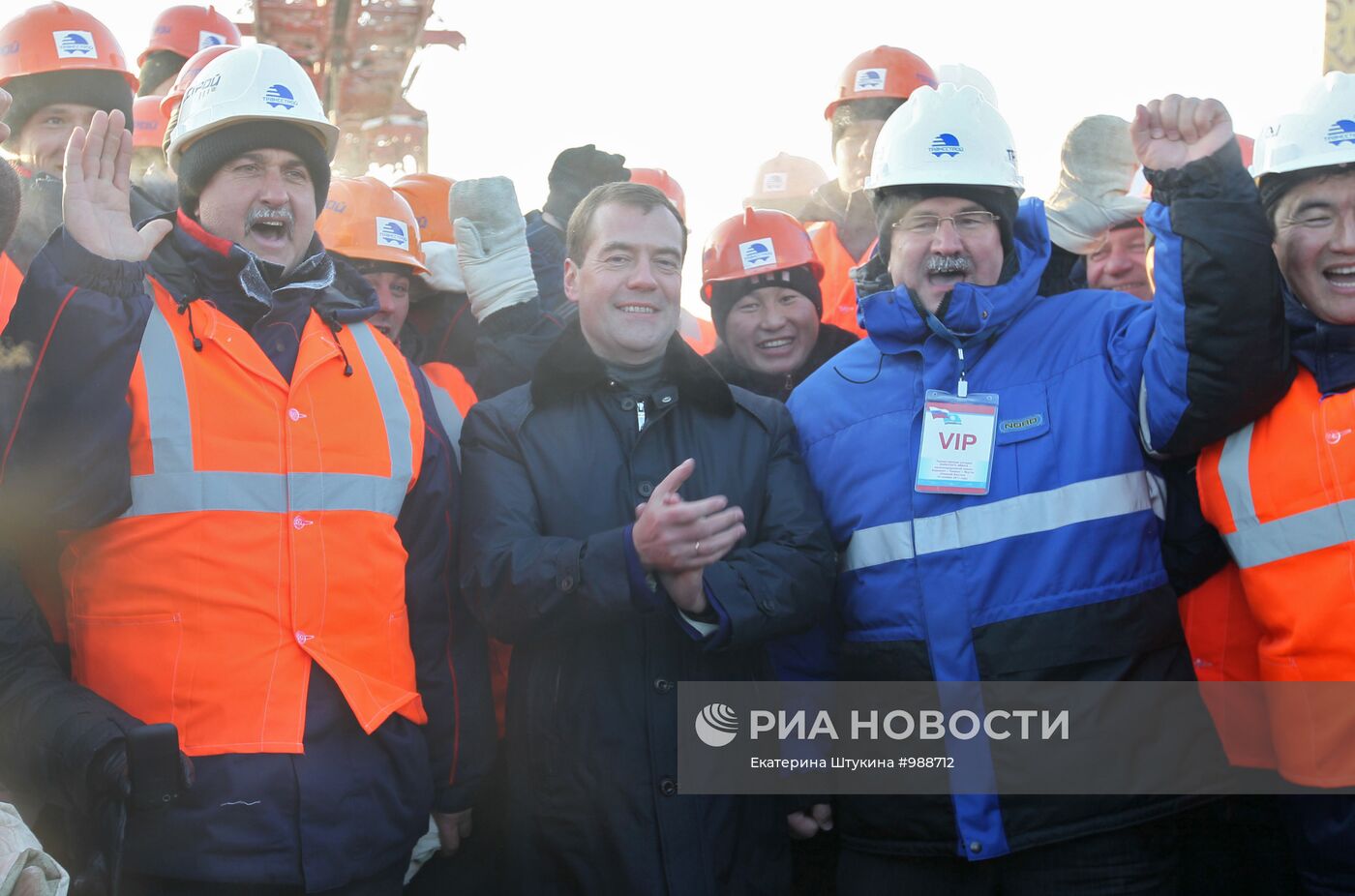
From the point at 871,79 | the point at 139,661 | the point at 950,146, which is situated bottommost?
the point at 139,661

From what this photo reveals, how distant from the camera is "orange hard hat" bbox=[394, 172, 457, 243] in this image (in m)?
5.95

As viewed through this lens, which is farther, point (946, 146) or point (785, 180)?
point (785, 180)

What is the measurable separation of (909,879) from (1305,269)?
1801mm

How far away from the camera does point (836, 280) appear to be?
230 inches

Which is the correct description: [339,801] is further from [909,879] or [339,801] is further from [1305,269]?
[1305,269]

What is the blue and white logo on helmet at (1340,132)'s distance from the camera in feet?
9.67

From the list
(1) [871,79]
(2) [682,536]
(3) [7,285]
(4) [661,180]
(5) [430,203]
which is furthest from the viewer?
(4) [661,180]

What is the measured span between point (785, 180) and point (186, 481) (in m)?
6.99

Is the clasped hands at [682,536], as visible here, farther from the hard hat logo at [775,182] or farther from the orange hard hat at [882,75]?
the hard hat logo at [775,182]

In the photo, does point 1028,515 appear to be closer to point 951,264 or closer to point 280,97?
point 951,264

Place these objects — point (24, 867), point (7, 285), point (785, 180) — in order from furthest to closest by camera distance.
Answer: point (785, 180)
point (7, 285)
point (24, 867)

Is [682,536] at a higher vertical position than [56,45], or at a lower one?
lower

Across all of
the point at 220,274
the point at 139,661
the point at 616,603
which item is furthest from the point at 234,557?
A: the point at 616,603

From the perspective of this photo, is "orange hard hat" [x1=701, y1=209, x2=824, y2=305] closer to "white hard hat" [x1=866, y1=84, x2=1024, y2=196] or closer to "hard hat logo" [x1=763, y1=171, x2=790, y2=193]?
"white hard hat" [x1=866, y1=84, x2=1024, y2=196]
